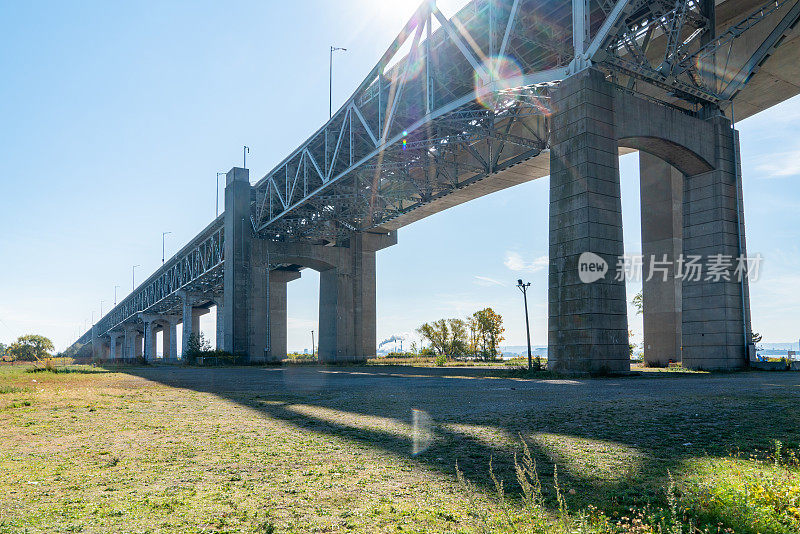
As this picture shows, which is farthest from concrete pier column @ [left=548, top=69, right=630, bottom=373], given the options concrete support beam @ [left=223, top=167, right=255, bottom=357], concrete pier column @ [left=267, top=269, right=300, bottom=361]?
concrete pier column @ [left=267, top=269, right=300, bottom=361]

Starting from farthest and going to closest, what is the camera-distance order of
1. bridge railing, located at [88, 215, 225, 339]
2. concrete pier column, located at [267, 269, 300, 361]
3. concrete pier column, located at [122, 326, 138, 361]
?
concrete pier column, located at [122, 326, 138, 361] → concrete pier column, located at [267, 269, 300, 361] → bridge railing, located at [88, 215, 225, 339]

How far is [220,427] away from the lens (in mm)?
9234

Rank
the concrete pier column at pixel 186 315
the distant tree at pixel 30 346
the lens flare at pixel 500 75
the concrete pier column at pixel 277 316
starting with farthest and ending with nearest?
the distant tree at pixel 30 346 < the concrete pier column at pixel 186 315 < the concrete pier column at pixel 277 316 < the lens flare at pixel 500 75

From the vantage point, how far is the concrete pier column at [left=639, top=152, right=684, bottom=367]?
37.6 m

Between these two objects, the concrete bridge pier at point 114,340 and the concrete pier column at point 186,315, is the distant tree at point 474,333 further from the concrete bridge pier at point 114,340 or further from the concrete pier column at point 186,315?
the concrete bridge pier at point 114,340

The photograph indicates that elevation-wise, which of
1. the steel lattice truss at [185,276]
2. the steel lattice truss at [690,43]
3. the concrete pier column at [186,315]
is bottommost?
the concrete pier column at [186,315]

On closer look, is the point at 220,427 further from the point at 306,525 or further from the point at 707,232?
the point at 707,232

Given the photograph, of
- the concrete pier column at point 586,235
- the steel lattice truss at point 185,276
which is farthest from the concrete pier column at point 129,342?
the concrete pier column at point 586,235

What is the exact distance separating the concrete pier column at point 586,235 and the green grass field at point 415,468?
9.69 metres

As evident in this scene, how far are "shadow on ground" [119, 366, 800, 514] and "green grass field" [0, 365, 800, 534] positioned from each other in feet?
0.11

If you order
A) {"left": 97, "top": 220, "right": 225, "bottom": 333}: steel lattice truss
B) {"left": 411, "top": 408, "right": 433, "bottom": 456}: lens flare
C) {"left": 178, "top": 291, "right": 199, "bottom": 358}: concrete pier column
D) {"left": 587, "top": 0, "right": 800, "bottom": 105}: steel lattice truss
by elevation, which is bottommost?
{"left": 411, "top": 408, "right": 433, "bottom": 456}: lens flare

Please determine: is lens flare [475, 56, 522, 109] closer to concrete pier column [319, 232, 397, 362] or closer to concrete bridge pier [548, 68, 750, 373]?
concrete bridge pier [548, 68, 750, 373]

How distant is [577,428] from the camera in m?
8.17

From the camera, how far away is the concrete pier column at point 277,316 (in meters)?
69.1
